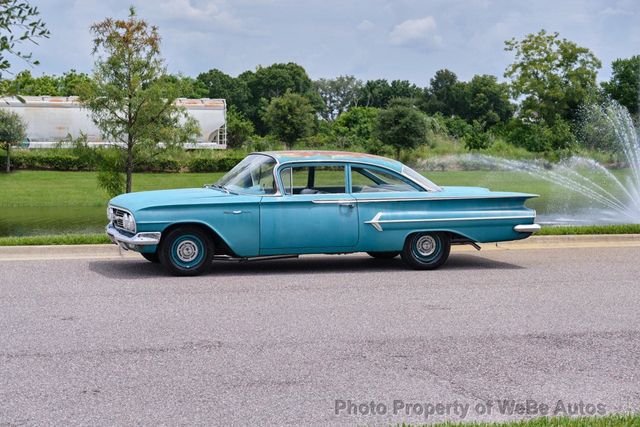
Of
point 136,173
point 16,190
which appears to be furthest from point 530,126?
point 16,190

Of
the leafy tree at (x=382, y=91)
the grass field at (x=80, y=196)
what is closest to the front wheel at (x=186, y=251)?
the grass field at (x=80, y=196)

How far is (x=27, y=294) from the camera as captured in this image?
10047 millimetres

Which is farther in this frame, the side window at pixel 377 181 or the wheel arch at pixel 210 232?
the side window at pixel 377 181

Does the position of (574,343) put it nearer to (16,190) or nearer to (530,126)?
(16,190)

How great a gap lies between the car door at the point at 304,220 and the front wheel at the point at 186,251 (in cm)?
71

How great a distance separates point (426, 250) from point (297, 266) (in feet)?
5.80

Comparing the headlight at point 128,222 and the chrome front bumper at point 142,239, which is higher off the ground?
the headlight at point 128,222

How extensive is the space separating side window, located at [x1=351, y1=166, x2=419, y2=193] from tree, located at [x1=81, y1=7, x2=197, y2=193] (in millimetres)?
10610

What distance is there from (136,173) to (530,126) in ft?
92.7

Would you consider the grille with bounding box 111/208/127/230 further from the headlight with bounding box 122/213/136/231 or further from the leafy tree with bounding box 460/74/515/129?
the leafy tree with bounding box 460/74/515/129

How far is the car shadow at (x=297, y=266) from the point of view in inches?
464

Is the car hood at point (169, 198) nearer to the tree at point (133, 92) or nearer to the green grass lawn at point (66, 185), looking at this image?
the tree at point (133, 92)

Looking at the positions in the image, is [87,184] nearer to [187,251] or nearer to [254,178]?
[254,178]

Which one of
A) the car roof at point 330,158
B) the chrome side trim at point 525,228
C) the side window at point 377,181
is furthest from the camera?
the chrome side trim at point 525,228
